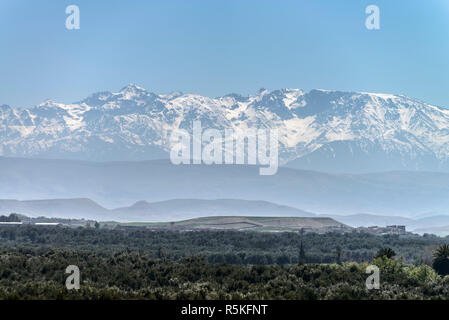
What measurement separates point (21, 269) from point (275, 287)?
4751 centimetres

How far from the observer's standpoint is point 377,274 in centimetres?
15112

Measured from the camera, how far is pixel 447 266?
184125 mm

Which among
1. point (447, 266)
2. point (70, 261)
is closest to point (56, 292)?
point (70, 261)
